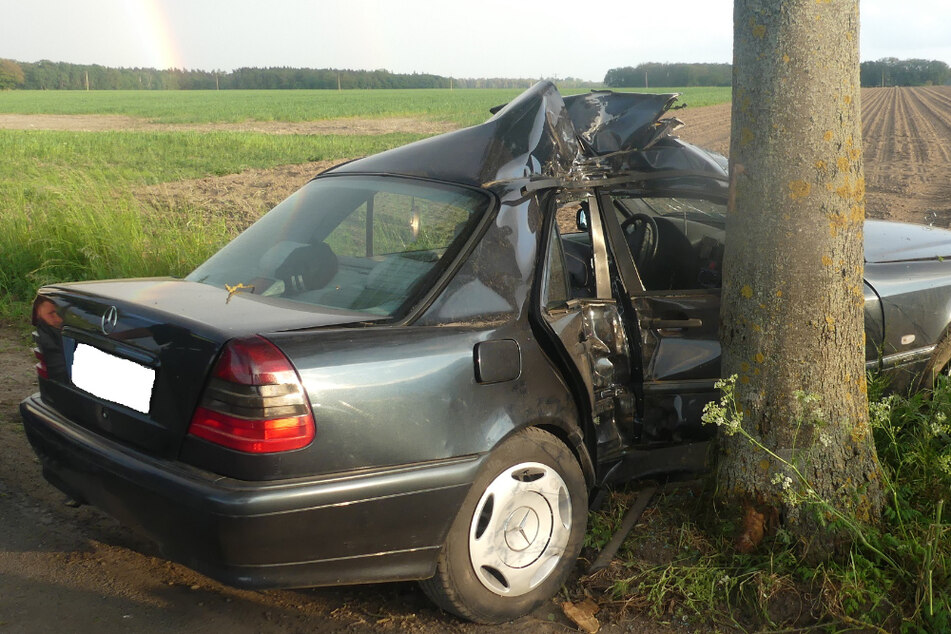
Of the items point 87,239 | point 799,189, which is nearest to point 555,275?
point 799,189

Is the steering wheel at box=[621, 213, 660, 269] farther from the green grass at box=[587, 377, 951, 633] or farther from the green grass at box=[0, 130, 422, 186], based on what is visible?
the green grass at box=[0, 130, 422, 186]

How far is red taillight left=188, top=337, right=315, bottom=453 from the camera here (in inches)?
97.4

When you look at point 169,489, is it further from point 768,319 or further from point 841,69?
point 841,69

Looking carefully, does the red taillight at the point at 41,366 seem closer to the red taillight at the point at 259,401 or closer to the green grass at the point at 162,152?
the red taillight at the point at 259,401

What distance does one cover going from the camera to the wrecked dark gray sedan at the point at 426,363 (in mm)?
2521

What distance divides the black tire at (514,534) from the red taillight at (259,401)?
64cm

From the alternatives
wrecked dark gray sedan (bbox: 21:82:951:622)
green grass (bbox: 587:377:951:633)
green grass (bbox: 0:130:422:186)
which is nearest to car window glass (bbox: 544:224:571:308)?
wrecked dark gray sedan (bbox: 21:82:951:622)

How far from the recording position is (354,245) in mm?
3428

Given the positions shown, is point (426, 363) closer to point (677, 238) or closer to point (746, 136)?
point (746, 136)

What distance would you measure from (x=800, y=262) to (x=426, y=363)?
141cm

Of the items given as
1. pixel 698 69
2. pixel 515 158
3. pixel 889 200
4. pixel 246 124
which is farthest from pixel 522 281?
pixel 698 69

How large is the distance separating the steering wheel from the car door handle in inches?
16.4

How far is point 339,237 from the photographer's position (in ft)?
11.3

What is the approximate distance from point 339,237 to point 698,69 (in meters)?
111
